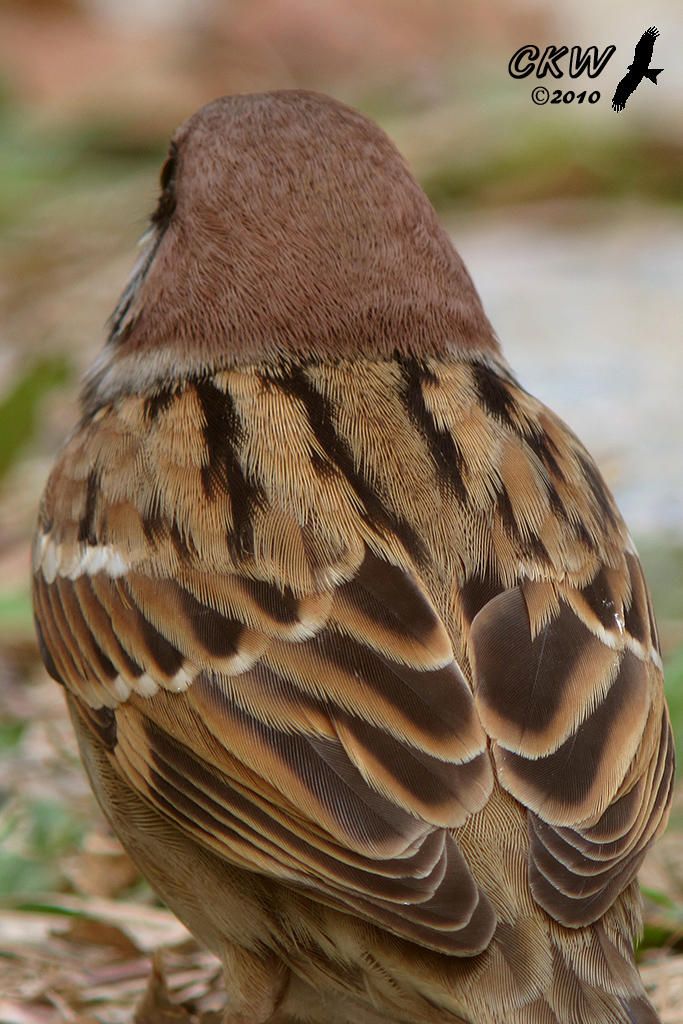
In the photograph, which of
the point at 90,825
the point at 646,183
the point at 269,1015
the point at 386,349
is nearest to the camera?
the point at 269,1015

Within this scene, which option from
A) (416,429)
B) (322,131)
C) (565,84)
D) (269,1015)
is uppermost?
(565,84)

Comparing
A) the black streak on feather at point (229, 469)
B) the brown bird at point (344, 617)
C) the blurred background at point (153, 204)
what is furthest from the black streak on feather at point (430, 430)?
the blurred background at point (153, 204)

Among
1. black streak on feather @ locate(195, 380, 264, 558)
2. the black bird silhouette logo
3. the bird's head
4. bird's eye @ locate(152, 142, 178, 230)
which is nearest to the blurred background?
the black bird silhouette logo

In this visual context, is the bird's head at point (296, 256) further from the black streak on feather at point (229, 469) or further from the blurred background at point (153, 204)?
the blurred background at point (153, 204)

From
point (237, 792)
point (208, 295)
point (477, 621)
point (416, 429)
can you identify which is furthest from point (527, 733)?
point (208, 295)

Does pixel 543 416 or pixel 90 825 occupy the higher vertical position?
pixel 543 416

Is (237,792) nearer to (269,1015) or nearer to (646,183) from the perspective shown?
(269,1015)

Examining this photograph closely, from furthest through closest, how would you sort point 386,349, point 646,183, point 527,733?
point 646,183, point 386,349, point 527,733

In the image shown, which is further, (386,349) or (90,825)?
(90,825)
